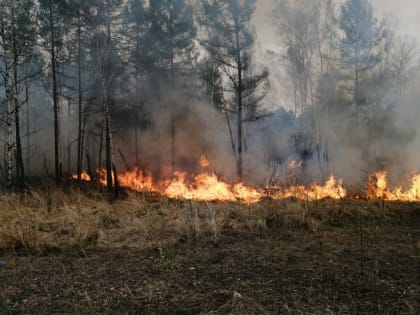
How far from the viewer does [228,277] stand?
4137mm

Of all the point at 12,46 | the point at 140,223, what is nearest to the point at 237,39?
the point at 12,46

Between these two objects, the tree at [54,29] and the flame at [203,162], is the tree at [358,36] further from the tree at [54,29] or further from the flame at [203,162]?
the tree at [54,29]

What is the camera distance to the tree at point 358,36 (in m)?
18.7

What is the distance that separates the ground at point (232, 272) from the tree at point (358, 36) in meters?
14.6

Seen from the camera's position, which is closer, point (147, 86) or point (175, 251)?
point (175, 251)

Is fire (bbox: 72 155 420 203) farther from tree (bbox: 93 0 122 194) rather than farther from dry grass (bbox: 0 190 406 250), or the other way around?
tree (bbox: 93 0 122 194)

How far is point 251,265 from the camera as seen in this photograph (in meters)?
4.57

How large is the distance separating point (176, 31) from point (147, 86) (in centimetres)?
385

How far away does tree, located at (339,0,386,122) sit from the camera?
734 inches

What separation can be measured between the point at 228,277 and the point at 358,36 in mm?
19263

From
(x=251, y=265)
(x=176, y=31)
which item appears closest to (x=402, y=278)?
(x=251, y=265)

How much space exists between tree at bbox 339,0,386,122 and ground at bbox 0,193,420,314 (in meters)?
14.6

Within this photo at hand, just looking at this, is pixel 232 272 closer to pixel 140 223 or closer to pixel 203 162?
pixel 140 223

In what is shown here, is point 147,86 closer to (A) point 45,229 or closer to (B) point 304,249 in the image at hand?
(A) point 45,229
